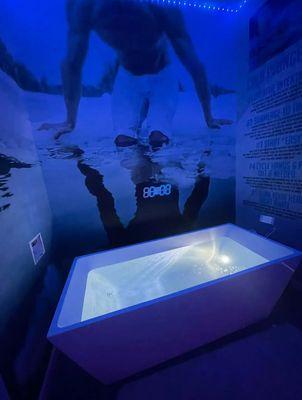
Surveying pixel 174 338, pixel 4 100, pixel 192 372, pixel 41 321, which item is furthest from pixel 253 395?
pixel 4 100

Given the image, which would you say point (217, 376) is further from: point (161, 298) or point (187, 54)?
point (187, 54)

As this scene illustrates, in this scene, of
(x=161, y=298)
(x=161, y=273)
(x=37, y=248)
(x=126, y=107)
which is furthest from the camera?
(x=126, y=107)

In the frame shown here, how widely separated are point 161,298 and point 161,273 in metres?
0.63

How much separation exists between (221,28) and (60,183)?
231cm

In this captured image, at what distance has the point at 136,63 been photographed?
1.72 metres

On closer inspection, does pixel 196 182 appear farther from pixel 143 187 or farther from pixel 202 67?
pixel 202 67

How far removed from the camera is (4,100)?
48.6 inches

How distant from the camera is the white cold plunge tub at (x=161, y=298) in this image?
3.25 ft

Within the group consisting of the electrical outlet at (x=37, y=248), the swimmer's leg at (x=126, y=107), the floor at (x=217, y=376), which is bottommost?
the floor at (x=217, y=376)

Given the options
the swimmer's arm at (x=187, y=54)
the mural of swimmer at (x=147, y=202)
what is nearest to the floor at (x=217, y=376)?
the mural of swimmer at (x=147, y=202)

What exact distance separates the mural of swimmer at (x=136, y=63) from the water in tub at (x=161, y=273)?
4.01 feet

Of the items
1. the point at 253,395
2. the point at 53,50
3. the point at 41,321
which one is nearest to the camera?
the point at 253,395

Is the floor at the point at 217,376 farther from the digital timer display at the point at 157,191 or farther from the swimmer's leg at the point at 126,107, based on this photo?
the swimmer's leg at the point at 126,107

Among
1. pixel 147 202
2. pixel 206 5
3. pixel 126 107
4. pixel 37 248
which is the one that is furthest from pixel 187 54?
pixel 37 248
